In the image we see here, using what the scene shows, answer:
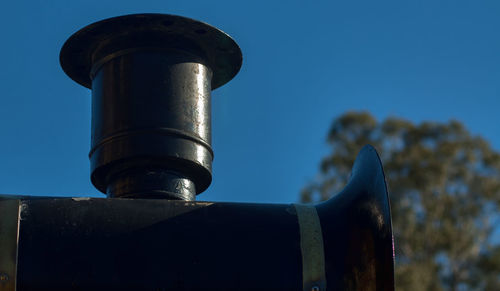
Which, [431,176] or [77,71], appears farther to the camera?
[431,176]

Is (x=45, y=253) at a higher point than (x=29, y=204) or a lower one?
lower

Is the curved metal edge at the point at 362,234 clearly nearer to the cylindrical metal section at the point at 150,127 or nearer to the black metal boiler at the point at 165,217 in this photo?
the black metal boiler at the point at 165,217

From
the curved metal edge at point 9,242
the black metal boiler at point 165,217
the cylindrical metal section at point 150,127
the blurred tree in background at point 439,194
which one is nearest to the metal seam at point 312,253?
the black metal boiler at point 165,217

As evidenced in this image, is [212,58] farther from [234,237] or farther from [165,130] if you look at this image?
[234,237]

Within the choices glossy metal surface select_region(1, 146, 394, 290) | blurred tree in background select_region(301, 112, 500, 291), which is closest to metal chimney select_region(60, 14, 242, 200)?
glossy metal surface select_region(1, 146, 394, 290)

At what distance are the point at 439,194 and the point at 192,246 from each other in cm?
1810

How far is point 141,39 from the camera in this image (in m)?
3.68

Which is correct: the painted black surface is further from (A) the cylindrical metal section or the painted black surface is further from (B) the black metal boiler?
(A) the cylindrical metal section

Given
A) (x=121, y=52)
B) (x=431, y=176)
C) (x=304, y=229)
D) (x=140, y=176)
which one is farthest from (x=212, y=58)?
(x=431, y=176)

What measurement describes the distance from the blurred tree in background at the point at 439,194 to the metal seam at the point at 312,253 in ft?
54.9

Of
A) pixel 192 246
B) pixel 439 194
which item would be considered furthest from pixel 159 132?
pixel 439 194

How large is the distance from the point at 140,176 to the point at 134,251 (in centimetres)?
55

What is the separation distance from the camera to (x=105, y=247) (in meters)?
3.00

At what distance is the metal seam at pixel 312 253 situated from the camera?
10.1ft
